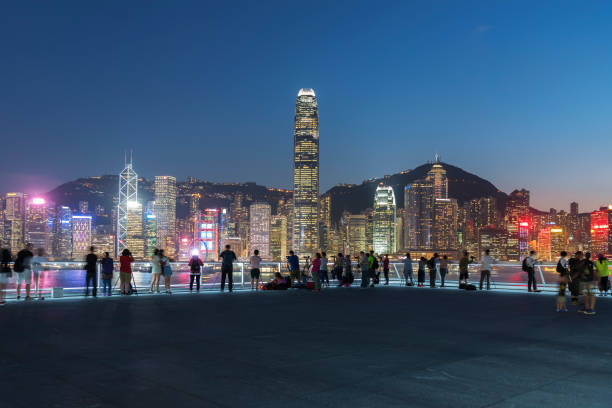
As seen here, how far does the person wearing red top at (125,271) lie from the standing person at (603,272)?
16064 millimetres

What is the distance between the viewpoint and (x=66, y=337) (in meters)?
9.85

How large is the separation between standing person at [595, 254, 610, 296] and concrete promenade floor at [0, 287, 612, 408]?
4.50 metres

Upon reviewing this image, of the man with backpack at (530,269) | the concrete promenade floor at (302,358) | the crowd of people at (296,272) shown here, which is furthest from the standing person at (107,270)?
the man with backpack at (530,269)

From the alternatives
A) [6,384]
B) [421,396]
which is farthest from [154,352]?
[421,396]

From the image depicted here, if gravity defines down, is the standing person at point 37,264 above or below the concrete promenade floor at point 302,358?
above

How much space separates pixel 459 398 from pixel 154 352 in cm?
476

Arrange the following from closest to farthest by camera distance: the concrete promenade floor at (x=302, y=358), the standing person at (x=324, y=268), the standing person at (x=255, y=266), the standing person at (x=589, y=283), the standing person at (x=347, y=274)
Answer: the concrete promenade floor at (x=302, y=358), the standing person at (x=589, y=283), the standing person at (x=255, y=266), the standing person at (x=324, y=268), the standing person at (x=347, y=274)

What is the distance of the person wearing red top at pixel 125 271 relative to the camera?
19.5 meters

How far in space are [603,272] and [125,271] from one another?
16687 millimetres

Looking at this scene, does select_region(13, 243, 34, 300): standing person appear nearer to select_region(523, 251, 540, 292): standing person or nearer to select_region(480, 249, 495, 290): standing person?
select_region(480, 249, 495, 290): standing person

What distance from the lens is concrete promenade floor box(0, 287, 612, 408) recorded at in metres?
5.94

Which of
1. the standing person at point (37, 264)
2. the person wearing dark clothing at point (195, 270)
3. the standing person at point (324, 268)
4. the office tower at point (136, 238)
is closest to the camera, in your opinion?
the standing person at point (37, 264)

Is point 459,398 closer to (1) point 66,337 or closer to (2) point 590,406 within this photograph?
(2) point 590,406

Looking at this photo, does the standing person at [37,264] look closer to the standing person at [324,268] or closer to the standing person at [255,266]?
the standing person at [255,266]
